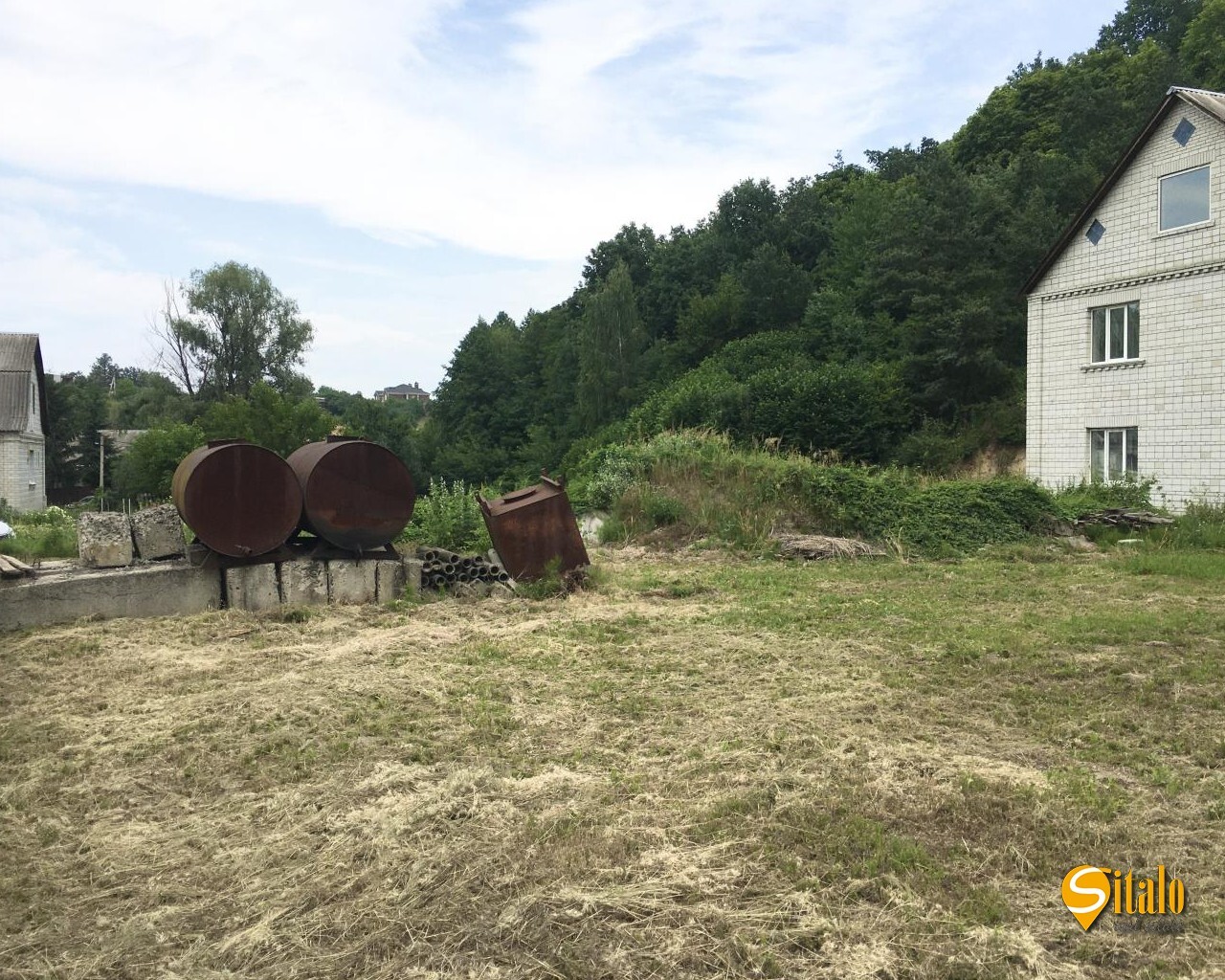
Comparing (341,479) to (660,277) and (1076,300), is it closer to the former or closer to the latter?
(1076,300)

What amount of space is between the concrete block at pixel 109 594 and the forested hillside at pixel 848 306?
40.3ft

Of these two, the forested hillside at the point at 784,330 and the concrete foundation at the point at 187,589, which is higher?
the forested hillside at the point at 784,330

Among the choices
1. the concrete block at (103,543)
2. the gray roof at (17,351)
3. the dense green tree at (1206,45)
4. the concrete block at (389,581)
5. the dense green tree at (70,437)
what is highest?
the dense green tree at (1206,45)

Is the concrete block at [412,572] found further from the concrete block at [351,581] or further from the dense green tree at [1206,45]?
the dense green tree at [1206,45]

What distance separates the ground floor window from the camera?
1944 centimetres

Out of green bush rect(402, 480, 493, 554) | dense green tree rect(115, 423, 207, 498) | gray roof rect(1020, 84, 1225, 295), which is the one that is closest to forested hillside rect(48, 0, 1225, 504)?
dense green tree rect(115, 423, 207, 498)

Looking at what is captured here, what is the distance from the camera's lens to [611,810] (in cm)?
409

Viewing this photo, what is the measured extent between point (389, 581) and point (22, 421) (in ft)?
102

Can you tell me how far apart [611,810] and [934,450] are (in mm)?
28149

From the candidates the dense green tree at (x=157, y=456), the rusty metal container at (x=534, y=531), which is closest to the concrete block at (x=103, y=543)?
the rusty metal container at (x=534, y=531)

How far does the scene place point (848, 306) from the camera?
1774 inches

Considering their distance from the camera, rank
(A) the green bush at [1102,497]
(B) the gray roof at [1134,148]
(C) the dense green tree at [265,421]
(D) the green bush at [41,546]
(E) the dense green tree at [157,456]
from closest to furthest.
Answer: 1. (D) the green bush at [41,546]
2. (A) the green bush at [1102,497]
3. (B) the gray roof at [1134,148]
4. (E) the dense green tree at [157,456]
5. (C) the dense green tree at [265,421]

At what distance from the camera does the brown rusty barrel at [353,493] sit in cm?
931

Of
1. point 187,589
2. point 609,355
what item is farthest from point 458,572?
point 609,355
